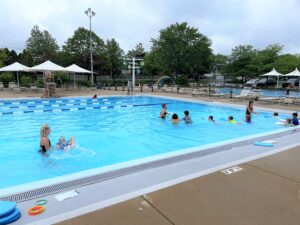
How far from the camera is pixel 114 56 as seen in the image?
47.7m

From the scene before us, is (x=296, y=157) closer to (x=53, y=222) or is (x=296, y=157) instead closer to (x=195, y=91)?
(x=53, y=222)

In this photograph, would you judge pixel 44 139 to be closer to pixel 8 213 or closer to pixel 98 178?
pixel 98 178

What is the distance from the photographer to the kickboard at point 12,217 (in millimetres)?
2311

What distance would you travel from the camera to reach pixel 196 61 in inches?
1406

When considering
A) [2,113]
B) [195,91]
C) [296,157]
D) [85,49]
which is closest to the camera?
[296,157]

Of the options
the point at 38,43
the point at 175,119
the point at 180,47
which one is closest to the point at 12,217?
the point at 175,119

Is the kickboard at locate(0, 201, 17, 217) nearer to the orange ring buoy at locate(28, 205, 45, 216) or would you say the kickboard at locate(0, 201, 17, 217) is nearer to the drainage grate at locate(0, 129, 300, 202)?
the orange ring buoy at locate(28, 205, 45, 216)

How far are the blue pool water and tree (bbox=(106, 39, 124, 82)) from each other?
1329 inches

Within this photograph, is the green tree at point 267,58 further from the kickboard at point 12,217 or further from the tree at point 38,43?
the tree at point 38,43

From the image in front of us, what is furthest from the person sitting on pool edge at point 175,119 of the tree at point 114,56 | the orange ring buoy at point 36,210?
the tree at point 114,56

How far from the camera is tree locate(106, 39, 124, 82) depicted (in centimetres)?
4738

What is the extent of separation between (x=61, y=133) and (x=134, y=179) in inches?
260

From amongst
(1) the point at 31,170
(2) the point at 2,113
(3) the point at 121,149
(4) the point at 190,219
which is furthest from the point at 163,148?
(2) the point at 2,113

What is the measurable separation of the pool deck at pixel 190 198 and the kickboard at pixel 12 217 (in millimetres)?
62
